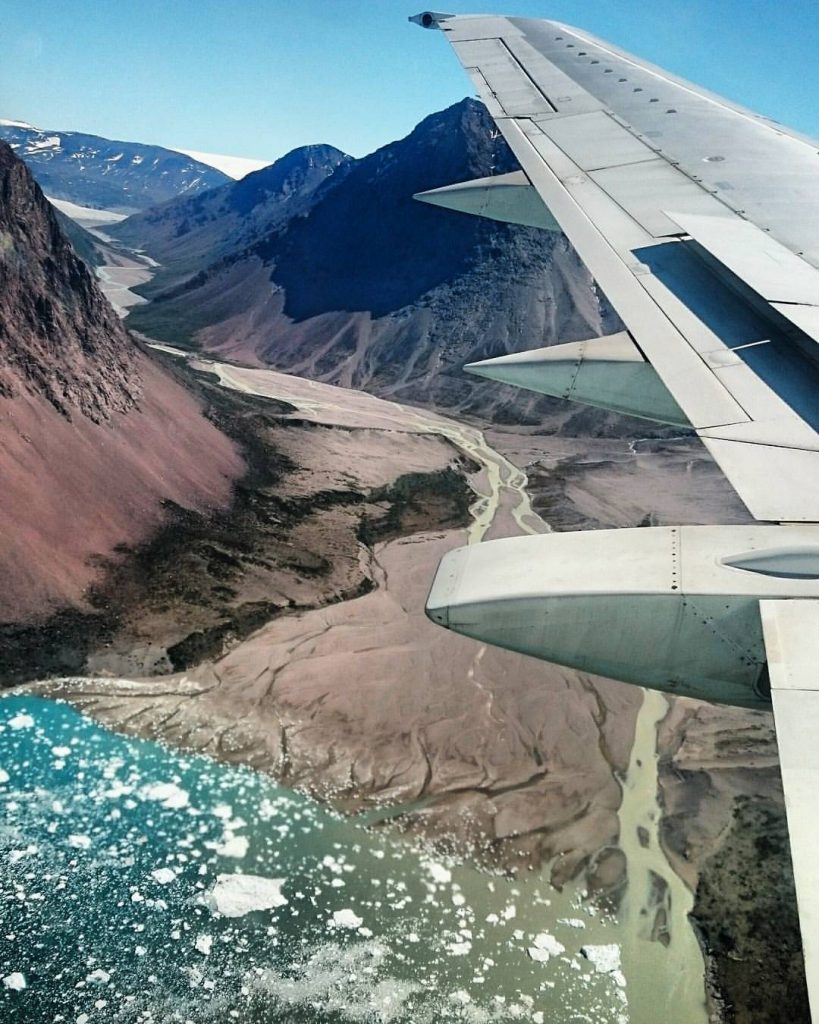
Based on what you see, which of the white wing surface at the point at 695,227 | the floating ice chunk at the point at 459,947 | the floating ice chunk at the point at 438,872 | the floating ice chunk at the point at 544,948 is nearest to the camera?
the white wing surface at the point at 695,227

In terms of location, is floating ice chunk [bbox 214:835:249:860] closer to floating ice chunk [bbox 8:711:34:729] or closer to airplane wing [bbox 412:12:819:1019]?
floating ice chunk [bbox 8:711:34:729]

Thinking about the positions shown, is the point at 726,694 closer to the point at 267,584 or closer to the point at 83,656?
the point at 83,656

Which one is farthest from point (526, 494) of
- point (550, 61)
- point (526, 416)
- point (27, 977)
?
point (27, 977)

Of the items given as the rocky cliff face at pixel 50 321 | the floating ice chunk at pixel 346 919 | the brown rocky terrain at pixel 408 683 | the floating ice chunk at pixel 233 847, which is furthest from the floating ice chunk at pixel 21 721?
the rocky cliff face at pixel 50 321

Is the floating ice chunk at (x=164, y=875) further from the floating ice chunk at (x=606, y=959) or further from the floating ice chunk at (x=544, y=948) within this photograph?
the floating ice chunk at (x=606, y=959)

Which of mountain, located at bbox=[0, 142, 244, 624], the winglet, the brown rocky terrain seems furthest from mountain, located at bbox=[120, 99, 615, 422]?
the winglet

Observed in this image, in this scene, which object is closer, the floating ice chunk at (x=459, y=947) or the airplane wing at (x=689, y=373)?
the airplane wing at (x=689, y=373)

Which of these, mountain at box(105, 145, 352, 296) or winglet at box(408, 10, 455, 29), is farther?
mountain at box(105, 145, 352, 296)
